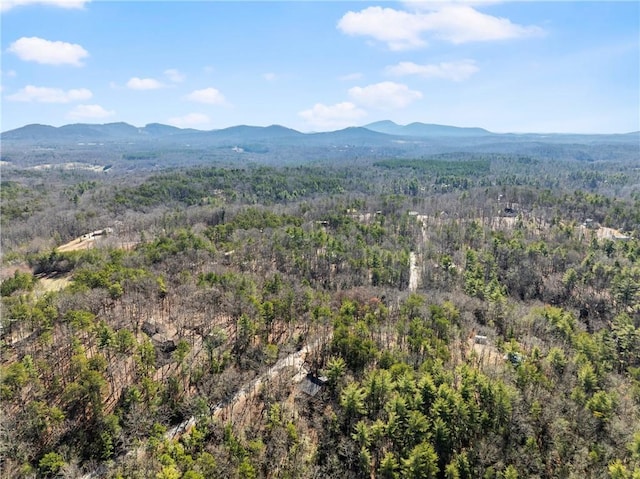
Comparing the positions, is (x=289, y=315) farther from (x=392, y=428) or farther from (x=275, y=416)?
(x=392, y=428)

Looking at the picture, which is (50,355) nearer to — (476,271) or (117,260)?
(117,260)

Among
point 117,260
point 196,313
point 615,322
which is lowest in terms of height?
point 615,322

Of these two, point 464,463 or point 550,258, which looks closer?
point 464,463

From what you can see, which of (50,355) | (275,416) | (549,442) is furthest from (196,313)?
(549,442)

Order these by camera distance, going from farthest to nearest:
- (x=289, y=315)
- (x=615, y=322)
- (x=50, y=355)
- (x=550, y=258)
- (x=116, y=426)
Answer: (x=550, y=258) < (x=615, y=322) < (x=289, y=315) < (x=50, y=355) < (x=116, y=426)

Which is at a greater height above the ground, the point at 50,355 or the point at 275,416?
the point at 50,355

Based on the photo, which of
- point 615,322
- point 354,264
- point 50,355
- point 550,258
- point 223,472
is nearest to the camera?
point 223,472
